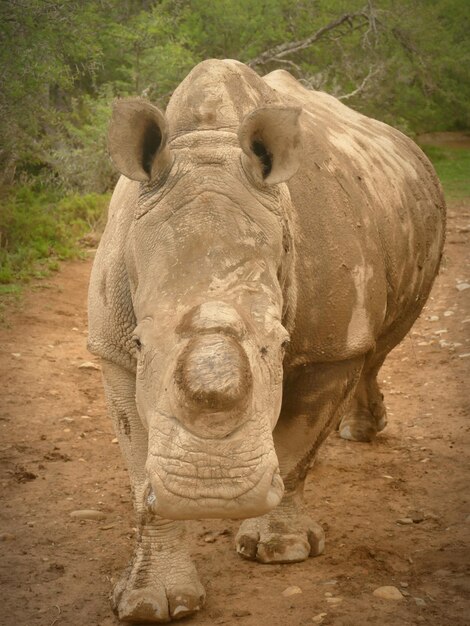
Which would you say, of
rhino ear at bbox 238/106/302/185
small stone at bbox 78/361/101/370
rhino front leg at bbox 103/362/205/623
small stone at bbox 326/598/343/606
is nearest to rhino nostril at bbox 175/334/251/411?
rhino ear at bbox 238/106/302/185

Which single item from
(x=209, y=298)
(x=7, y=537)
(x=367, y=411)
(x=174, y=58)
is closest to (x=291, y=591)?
(x=7, y=537)

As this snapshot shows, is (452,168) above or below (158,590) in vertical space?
below

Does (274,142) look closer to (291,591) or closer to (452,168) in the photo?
(291,591)

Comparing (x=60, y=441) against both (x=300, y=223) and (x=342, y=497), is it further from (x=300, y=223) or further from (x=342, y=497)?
(x=300, y=223)

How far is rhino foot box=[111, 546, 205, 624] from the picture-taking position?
4.21 metres

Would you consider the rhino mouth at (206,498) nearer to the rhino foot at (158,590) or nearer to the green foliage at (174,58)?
the rhino foot at (158,590)

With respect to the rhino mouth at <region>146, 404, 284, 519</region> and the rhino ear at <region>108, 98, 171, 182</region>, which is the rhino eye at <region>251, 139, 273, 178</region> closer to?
the rhino ear at <region>108, 98, 171, 182</region>

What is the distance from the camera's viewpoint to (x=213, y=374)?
3133 millimetres

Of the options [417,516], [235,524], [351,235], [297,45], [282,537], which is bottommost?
[297,45]

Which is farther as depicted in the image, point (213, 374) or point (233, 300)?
point (233, 300)

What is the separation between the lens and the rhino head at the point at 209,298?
3.23m

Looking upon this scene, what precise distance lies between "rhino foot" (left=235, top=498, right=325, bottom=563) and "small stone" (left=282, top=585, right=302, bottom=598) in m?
0.38

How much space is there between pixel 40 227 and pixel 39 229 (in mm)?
42

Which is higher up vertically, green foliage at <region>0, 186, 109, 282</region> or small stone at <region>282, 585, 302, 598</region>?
small stone at <region>282, 585, 302, 598</region>
